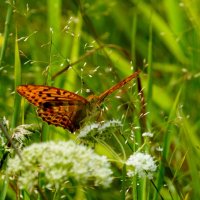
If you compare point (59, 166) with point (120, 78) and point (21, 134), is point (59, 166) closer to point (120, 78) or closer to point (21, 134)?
point (21, 134)

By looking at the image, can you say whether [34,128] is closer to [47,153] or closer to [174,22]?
[47,153]

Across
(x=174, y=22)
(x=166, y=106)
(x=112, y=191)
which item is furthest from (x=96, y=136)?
(x=174, y=22)

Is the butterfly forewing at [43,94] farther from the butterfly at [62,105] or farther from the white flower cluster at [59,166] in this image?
the white flower cluster at [59,166]

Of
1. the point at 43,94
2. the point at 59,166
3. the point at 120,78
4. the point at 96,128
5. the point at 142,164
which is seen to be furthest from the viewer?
the point at 120,78

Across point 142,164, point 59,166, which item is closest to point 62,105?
point 142,164

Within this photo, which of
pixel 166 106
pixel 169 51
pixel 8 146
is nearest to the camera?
pixel 8 146

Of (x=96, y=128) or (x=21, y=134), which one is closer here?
(x=21, y=134)

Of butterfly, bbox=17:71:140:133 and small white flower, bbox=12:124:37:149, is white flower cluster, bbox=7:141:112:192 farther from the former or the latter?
butterfly, bbox=17:71:140:133

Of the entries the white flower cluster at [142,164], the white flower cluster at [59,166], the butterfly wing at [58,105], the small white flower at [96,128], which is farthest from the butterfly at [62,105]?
the white flower cluster at [59,166]
